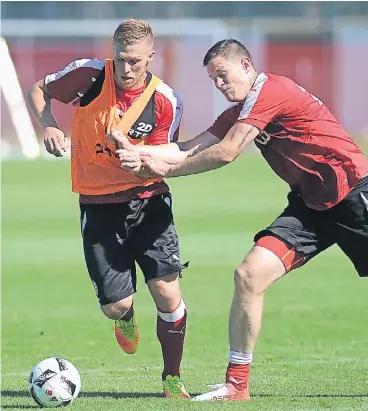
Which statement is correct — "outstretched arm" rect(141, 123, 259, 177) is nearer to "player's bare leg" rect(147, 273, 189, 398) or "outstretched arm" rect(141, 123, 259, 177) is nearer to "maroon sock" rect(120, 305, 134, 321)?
"player's bare leg" rect(147, 273, 189, 398)

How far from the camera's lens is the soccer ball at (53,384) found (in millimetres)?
7441

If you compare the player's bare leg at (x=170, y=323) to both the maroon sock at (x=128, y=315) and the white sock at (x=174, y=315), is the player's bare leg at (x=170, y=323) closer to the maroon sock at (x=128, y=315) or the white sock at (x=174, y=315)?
the white sock at (x=174, y=315)

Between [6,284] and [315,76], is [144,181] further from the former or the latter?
[315,76]

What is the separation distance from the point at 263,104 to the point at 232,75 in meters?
0.31

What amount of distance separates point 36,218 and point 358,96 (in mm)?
33752

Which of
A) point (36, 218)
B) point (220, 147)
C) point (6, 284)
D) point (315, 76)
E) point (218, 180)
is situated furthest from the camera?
point (315, 76)

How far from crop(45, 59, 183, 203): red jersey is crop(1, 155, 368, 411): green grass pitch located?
1501mm

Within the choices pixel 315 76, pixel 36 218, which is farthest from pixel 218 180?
pixel 315 76

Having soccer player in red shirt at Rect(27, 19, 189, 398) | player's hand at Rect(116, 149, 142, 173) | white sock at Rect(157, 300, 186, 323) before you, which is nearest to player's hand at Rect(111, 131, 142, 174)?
player's hand at Rect(116, 149, 142, 173)

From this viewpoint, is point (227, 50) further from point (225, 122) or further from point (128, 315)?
point (128, 315)

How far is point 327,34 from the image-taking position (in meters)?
53.0

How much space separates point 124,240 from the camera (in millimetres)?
8219

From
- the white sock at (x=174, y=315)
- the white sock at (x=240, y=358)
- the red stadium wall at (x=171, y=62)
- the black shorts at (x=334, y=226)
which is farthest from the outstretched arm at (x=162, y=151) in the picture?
the red stadium wall at (x=171, y=62)

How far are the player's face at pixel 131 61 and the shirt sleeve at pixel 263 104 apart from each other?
868 mm
